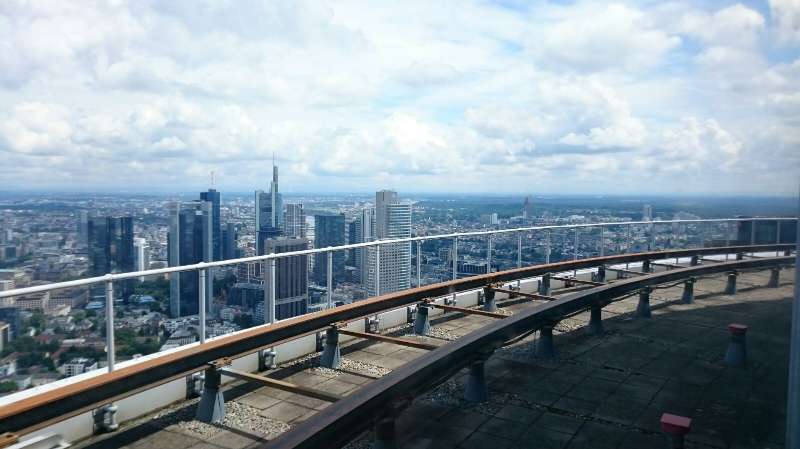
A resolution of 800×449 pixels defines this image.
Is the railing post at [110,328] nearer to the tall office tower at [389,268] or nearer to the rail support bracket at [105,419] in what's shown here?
the rail support bracket at [105,419]

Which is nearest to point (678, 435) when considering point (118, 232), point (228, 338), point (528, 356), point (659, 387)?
point (659, 387)

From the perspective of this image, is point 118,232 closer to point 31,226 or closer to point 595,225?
point 31,226

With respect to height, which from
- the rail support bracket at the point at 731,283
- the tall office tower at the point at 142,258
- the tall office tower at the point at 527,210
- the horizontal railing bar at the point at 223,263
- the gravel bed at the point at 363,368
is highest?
the tall office tower at the point at 527,210

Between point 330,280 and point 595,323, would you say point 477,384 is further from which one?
point 595,323

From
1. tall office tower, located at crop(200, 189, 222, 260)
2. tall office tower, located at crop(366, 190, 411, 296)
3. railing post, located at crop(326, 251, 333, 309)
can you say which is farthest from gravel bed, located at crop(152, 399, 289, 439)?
tall office tower, located at crop(200, 189, 222, 260)

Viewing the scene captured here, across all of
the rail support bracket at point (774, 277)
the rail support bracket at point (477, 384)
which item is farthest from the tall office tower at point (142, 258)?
the rail support bracket at point (774, 277)

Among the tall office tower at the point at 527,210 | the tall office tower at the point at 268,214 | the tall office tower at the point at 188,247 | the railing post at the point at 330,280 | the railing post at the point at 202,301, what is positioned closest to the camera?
the railing post at the point at 202,301
